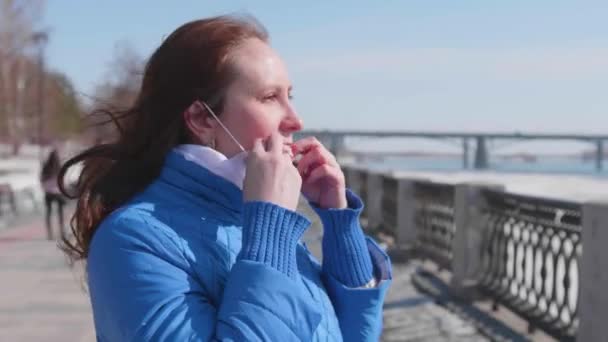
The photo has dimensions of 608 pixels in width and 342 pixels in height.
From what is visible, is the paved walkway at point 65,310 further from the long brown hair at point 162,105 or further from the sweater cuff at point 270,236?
the sweater cuff at point 270,236

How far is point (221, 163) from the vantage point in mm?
1601

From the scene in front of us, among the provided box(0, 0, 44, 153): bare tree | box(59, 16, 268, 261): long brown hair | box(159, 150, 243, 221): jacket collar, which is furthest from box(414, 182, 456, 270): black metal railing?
box(0, 0, 44, 153): bare tree

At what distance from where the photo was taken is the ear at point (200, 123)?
1.65 m

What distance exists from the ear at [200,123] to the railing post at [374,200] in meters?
13.1

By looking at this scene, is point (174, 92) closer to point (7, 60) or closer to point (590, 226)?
point (590, 226)

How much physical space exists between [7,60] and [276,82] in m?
41.8

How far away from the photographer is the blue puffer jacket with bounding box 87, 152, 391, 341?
4.55 feet

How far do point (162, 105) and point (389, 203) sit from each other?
12300mm

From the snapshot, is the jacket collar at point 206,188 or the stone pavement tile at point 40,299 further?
the stone pavement tile at point 40,299

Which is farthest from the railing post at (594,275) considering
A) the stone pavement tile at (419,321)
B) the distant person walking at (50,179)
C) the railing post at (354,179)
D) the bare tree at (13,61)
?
the bare tree at (13,61)

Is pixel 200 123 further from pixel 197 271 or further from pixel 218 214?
pixel 197 271

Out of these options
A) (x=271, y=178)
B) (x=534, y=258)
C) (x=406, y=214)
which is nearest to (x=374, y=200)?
(x=406, y=214)

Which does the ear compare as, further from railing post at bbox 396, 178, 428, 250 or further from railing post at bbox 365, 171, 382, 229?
railing post at bbox 365, 171, 382, 229

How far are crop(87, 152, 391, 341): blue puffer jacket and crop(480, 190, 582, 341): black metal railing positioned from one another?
4679 millimetres
